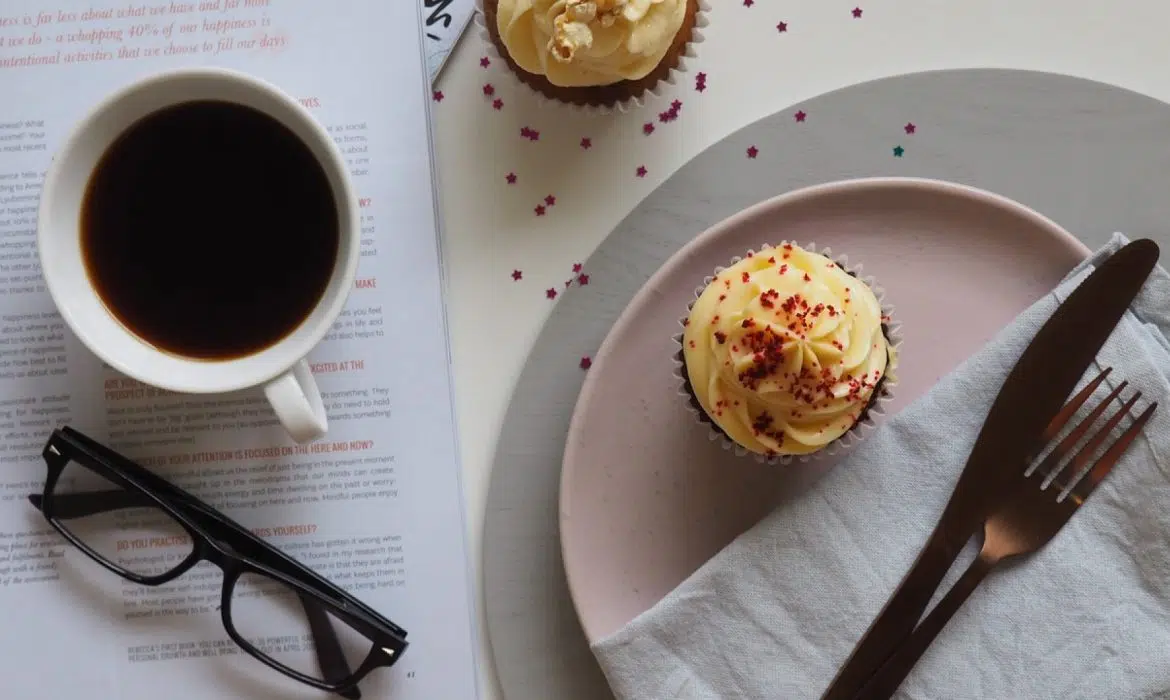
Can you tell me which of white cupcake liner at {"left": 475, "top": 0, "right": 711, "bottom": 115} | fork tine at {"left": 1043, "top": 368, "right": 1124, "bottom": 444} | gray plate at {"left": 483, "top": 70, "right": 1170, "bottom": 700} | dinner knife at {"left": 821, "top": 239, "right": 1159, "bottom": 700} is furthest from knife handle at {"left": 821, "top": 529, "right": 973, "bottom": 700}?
white cupcake liner at {"left": 475, "top": 0, "right": 711, "bottom": 115}

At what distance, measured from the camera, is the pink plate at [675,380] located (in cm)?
77

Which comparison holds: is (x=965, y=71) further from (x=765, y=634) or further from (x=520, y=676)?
(x=520, y=676)

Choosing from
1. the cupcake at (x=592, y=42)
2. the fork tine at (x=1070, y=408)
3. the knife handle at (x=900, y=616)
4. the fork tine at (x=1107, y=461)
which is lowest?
the knife handle at (x=900, y=616)

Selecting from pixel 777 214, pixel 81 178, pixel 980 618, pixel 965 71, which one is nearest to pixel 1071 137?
pixel 965 71

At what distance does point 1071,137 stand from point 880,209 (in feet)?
0.58

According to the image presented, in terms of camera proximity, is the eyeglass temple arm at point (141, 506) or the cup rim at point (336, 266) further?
the eyeglass temple arm at point (141, 506)

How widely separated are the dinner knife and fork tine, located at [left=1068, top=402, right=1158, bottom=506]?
49mm

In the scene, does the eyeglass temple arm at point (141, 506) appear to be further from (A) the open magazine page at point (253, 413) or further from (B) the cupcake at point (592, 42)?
(B) the cupcake at point (592, 42)

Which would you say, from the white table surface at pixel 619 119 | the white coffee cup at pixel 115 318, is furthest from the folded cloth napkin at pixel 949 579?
the white coffee cup at pixel 115 318

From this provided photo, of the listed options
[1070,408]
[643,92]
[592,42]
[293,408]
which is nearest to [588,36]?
[592,42]

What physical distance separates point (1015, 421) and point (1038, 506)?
7 cm

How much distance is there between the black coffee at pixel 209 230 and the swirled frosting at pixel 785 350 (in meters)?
0.30

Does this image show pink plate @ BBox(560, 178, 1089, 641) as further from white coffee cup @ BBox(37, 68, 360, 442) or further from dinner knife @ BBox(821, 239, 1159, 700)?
white coffee cup @ BBox(37, 68, 360, 442)

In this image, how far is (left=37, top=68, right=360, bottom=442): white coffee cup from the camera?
2.26 feet
